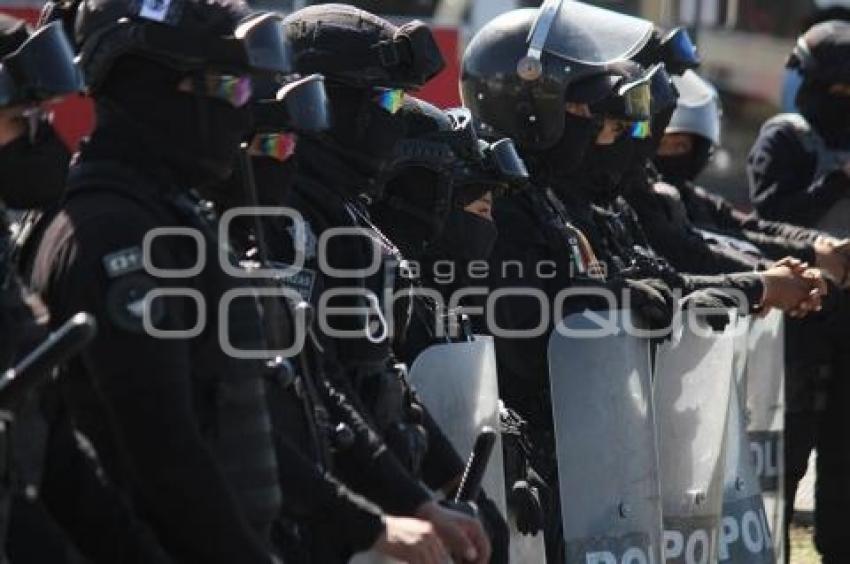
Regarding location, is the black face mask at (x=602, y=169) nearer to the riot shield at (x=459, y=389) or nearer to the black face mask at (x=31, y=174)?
the riot shield at (x=459, y=389)

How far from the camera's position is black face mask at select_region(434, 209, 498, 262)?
5676 millimetres

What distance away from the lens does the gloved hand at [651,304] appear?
5.93 meters

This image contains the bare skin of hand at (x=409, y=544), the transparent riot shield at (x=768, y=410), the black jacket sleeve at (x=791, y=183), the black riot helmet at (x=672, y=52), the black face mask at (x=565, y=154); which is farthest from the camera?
the black jacket sleeve at (x=791, y=183)

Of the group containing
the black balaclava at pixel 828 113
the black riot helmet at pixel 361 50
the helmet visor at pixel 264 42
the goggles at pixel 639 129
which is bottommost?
the black balaclava at pixel 828 113

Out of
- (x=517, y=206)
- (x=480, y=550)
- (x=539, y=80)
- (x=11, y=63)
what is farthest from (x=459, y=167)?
(x=11, y=63)

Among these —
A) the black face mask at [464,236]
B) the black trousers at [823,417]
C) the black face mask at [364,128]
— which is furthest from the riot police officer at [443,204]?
the black trousers at [823,417]

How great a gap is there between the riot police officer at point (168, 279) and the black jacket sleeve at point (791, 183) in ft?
15.2

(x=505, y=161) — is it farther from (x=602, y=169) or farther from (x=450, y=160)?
(x=602, y=169)

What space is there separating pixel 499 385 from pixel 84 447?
8.35ft

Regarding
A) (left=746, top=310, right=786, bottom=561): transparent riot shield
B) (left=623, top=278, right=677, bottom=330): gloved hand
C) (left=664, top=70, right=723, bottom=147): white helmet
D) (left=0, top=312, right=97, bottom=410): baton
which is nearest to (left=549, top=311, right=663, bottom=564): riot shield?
(left=623, top=278, right=677, bottom=330): gloved hand

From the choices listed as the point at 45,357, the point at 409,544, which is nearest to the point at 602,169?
the point at 409,544

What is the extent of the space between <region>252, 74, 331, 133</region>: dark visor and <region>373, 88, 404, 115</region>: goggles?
1.67ft

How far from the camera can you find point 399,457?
15.2 ft

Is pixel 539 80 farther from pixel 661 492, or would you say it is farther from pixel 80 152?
pixel 80 152
